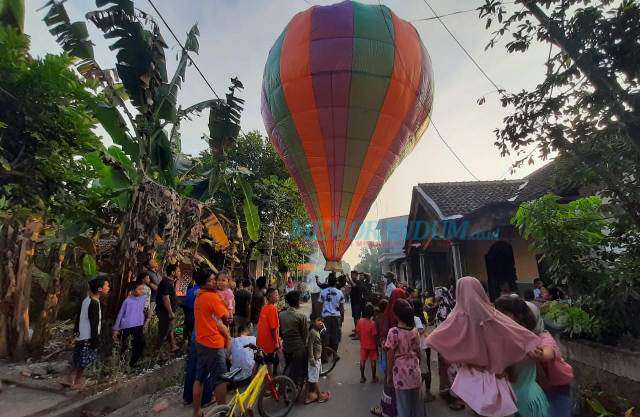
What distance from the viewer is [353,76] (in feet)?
32.9

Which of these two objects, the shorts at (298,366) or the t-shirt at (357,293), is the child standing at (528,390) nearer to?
the shorts at (298,366)

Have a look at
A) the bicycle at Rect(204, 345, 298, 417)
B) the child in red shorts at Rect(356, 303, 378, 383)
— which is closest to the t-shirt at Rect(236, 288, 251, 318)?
the bicycle at Rect(204, 345, 298, 417)

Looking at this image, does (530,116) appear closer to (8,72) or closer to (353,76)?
(353,76)

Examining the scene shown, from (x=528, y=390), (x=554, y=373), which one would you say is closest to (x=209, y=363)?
(x=528, y=390)

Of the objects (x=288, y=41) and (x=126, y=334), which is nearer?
(x=126, y=334)

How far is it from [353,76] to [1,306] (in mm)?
9496

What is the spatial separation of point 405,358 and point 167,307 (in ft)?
12.6

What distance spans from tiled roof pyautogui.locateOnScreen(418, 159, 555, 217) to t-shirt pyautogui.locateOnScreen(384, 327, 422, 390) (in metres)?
7.46

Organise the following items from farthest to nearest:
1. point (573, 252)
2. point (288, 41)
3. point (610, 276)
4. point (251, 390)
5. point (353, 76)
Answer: point (288, 41), point (353, 76), point (573, 252), point (610, 276), point (251, 390)

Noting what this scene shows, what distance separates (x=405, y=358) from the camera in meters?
3.22

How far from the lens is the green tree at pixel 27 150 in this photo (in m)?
5.23

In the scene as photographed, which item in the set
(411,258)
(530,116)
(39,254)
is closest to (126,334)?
(39,254)

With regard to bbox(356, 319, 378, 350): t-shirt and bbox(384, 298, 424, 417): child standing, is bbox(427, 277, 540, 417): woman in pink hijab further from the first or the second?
bbox(356, 319, 378, 350): t-shirt

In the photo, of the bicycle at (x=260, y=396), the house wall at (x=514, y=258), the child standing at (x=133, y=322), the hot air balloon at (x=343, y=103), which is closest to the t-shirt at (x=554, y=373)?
the bicycle at (x=260, y=396)
